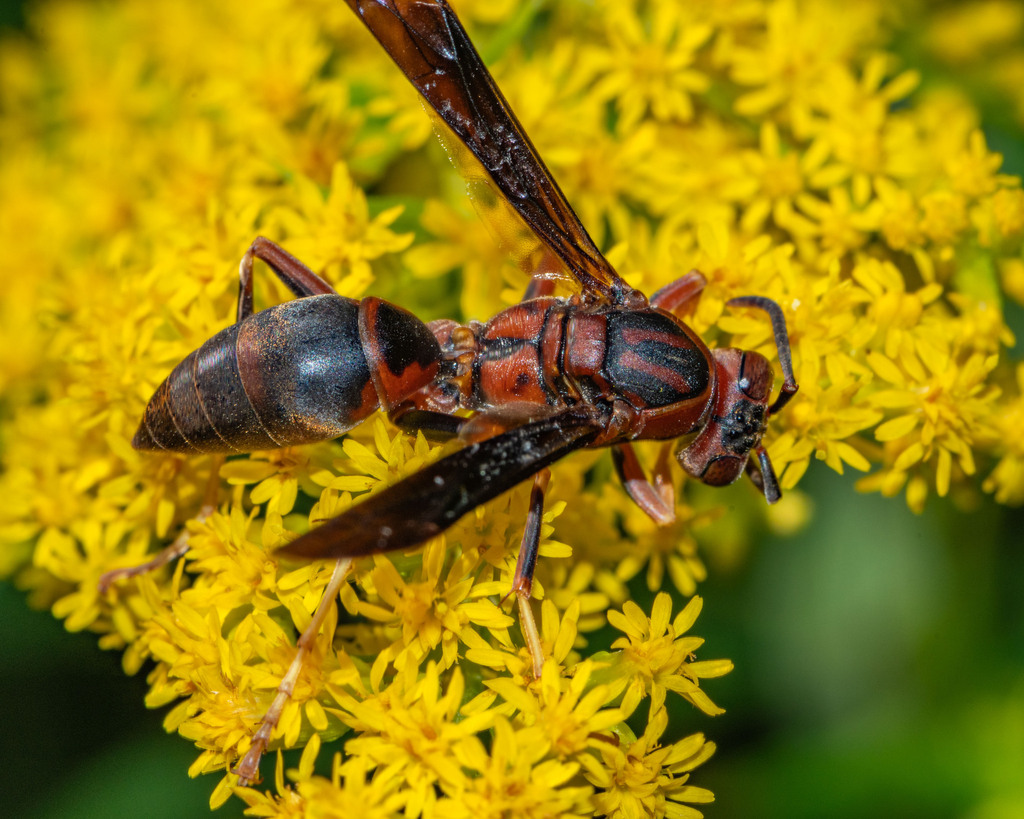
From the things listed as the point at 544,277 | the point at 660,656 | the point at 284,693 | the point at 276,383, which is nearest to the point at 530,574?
the point at 660,656

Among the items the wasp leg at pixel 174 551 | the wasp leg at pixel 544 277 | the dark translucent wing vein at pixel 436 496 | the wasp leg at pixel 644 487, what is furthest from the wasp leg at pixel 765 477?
→ the wasp leg at pixel 174 551

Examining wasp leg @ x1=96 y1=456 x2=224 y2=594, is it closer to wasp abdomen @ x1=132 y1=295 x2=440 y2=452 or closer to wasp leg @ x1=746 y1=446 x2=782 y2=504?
wasp abdomen @ x1=132 y1=295 x2=440 y2=452

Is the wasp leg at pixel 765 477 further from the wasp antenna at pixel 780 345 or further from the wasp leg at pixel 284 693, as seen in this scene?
the wasp leg at pixel 284 693

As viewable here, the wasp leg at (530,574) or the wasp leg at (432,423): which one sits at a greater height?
the wasp leg at (432,423)

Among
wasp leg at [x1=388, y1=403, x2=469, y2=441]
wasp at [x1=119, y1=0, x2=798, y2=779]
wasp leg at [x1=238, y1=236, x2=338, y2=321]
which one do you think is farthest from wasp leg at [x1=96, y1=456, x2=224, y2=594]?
wasp leg at [x1=388, y1=403, x2=469, y2=441]

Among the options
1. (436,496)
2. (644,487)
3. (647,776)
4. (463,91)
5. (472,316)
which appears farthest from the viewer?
(472,316)

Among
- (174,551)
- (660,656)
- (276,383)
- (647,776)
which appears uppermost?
(276,383)

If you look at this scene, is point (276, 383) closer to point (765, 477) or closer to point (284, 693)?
point (284, 693)
